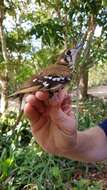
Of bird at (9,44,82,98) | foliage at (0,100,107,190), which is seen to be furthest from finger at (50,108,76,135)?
foliage at (0,100,107,190)

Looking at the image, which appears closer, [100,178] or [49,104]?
[49,104]

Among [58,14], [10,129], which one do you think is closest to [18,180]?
[10,129]

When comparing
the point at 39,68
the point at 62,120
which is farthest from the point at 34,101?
the point at 39,68

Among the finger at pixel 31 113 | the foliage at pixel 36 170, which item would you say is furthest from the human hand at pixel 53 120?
the foliage at pixel 36 170

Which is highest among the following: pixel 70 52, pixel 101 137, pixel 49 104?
pixel 70 52

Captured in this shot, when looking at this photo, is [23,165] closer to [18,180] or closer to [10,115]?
[18,180]

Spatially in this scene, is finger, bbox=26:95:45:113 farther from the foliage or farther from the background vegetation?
the foliage

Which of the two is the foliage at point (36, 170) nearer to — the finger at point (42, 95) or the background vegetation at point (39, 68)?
the background vegetation at point (39, 68)
